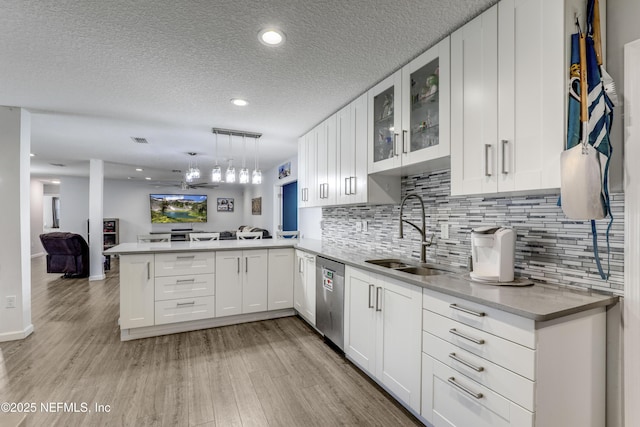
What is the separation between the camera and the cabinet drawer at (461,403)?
1283 millimetres

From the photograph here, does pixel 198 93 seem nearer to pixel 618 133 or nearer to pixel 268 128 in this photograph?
pixel 268 128

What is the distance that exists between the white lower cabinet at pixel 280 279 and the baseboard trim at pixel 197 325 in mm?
125

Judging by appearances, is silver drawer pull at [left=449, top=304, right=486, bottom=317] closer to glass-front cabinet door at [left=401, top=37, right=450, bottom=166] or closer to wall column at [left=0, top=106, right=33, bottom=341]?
glass-front cabinet door at [left=401, top=37, right=450, bottom=166]

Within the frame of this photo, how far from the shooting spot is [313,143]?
12.3 feet

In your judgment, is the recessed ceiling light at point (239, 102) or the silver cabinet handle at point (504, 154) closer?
the silver cabinet handle at point (504, 154)

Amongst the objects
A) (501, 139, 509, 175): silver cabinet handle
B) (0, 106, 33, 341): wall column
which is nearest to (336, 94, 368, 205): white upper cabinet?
(501, 139, 509, 175): silver cabinet handle

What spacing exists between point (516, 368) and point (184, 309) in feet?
9.84

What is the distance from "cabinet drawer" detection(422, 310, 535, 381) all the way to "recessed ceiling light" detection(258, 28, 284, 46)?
1843mm

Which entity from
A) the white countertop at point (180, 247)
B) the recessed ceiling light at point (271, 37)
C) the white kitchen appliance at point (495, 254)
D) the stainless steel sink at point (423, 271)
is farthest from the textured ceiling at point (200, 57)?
the stainless steel sink at point (423, 271)

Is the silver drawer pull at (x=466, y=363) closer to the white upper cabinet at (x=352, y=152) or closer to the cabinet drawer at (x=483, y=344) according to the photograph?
the cabinet drawer at (x=483, y=344)

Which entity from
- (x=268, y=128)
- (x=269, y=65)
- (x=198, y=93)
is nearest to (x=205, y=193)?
(x=268, y=128)

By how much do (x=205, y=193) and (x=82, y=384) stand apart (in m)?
8.77

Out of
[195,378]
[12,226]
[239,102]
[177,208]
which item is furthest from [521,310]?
[177,208]

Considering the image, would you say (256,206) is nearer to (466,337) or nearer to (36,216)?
(36,216)
